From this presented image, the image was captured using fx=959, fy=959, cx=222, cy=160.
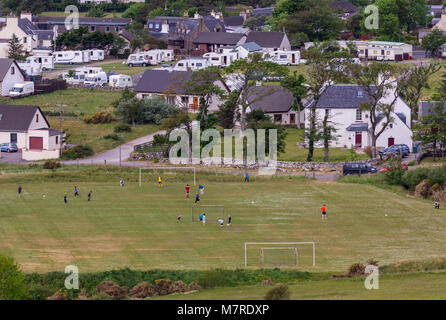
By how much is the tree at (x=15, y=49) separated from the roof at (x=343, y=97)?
2138 inches

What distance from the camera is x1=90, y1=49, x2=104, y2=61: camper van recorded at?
125 m

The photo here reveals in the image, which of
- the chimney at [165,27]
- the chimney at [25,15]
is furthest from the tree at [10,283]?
the chimney at [25,15]

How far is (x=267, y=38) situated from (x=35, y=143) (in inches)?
2223

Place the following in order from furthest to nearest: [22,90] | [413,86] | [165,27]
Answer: [165,27]
[22,90]
[413,86]

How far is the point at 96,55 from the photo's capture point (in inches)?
4929

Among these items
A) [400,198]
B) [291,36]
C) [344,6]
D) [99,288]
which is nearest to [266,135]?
[400,198]

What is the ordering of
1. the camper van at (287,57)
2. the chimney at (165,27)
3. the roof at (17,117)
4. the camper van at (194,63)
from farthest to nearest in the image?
the chimney at (165,27) < the camper van at (287,57) < the camper van at (194,63) < the roof at (17,117)

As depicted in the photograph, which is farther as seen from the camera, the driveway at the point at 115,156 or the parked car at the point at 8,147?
the parked car at the point at 8,147

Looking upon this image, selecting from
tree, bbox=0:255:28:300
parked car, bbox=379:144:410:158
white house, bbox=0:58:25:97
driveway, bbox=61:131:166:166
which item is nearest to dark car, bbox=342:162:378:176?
parked car, bbox=379:144:410:158

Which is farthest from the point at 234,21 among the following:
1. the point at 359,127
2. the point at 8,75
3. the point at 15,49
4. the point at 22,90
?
the point at 359,127

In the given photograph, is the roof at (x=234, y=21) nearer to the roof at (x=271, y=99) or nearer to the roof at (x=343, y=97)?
the roof at (x=271, y=99)

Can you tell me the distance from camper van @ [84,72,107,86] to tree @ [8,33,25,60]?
59.0ft

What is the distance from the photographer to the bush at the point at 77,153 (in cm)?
7142

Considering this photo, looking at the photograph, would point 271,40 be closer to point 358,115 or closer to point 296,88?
point 296,88
